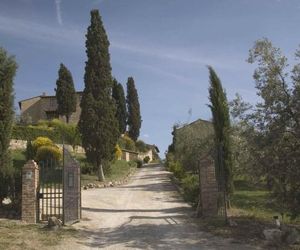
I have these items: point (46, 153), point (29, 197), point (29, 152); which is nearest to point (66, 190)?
point (29, 197)

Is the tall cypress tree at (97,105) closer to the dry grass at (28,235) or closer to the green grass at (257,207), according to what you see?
the green grass at (257,207)

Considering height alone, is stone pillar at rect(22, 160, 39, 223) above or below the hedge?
below

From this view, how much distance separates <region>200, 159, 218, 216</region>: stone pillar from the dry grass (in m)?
5.27

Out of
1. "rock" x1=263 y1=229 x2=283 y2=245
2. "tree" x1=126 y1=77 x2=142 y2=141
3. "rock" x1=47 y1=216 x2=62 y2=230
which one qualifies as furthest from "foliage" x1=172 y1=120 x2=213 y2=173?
"tree" x1=126 y1=77 x2=142 y2=141

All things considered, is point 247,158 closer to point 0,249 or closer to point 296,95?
point 296,95

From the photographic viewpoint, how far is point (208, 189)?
17266 mm

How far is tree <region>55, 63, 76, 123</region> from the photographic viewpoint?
61625 millimetres

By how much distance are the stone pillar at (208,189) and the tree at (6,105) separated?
7070mm

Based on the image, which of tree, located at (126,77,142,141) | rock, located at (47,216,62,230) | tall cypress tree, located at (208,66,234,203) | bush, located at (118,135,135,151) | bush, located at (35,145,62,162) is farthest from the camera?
tree, located at (126,77,142,141)

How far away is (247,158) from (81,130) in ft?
64.0

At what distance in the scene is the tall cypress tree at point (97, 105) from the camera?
32531mm

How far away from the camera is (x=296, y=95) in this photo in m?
14.2

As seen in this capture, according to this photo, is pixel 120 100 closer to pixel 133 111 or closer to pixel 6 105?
pixel 133 111

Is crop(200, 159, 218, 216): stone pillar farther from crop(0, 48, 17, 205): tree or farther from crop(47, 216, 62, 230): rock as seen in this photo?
crop(0, 48, 17, 205): tree
